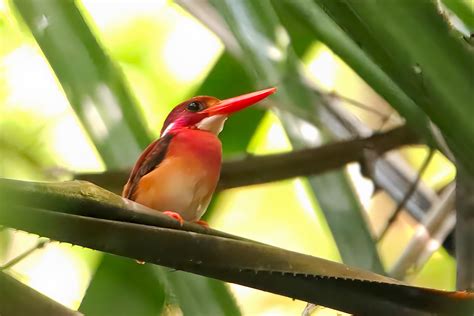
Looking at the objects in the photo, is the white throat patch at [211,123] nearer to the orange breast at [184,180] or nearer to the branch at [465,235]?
the orange breast at [184,180]

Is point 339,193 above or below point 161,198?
below

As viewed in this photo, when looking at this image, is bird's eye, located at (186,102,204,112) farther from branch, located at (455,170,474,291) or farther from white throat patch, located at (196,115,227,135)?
branch, located at (455,170,474,291)

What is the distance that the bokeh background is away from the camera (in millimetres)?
819

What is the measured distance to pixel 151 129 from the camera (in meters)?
1.13

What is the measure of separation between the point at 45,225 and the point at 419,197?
1.26 metres

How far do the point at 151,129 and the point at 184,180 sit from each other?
1.09 ft

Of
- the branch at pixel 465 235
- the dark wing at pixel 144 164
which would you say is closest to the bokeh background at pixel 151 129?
the dark wing at pixel 144 164

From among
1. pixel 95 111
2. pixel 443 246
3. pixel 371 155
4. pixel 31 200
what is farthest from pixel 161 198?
pixel 443 246

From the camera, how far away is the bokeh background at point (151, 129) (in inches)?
32.2

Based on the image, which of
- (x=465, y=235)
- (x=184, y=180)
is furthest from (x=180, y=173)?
(x=465, y=235)

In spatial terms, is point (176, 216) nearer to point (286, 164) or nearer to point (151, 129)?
point (286, 164)

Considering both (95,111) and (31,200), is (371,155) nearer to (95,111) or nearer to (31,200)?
(95,111)

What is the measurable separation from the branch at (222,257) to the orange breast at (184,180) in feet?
1.26

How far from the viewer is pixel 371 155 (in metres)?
1.07
